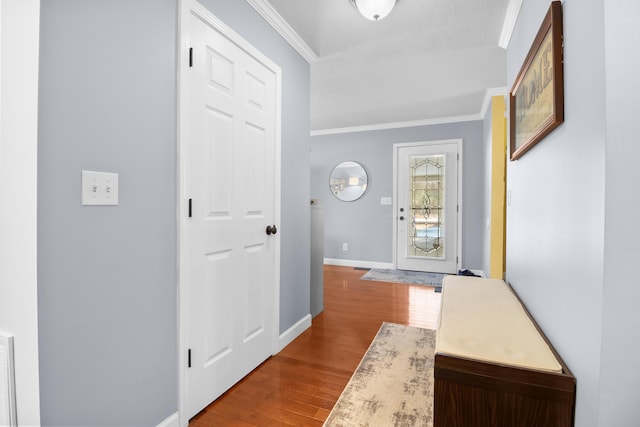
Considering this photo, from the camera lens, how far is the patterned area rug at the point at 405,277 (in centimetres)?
445

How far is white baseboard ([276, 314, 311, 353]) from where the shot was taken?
2387 millimetres

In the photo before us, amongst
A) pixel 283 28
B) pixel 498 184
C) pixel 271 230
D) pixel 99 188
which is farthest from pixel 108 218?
pixel 498 184

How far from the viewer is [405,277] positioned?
4742 mm

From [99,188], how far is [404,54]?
8.81ft

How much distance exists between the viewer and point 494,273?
3.66 m

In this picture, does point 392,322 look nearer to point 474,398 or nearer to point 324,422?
point 324,422

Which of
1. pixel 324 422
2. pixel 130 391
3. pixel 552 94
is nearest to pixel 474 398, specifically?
pixel 324 422

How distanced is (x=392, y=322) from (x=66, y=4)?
2985mm

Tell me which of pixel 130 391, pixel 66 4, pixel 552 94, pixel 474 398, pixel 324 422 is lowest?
pixel 324 422

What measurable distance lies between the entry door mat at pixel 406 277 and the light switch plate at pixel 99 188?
3.89m

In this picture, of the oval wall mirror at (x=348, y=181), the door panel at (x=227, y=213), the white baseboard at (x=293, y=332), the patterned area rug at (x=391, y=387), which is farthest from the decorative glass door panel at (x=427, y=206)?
the door panel at (x=227, y=213)

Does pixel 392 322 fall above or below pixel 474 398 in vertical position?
below

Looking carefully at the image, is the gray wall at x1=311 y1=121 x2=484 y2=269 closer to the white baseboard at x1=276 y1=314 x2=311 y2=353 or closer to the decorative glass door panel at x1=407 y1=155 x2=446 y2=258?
the decorative glass door panel at x1=407 y1=155 x2=446 y2=258

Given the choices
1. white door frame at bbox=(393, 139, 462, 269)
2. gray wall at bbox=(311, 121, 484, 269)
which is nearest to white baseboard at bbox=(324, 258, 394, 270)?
gray wall at bbox=(311, 121, 484, 269)
